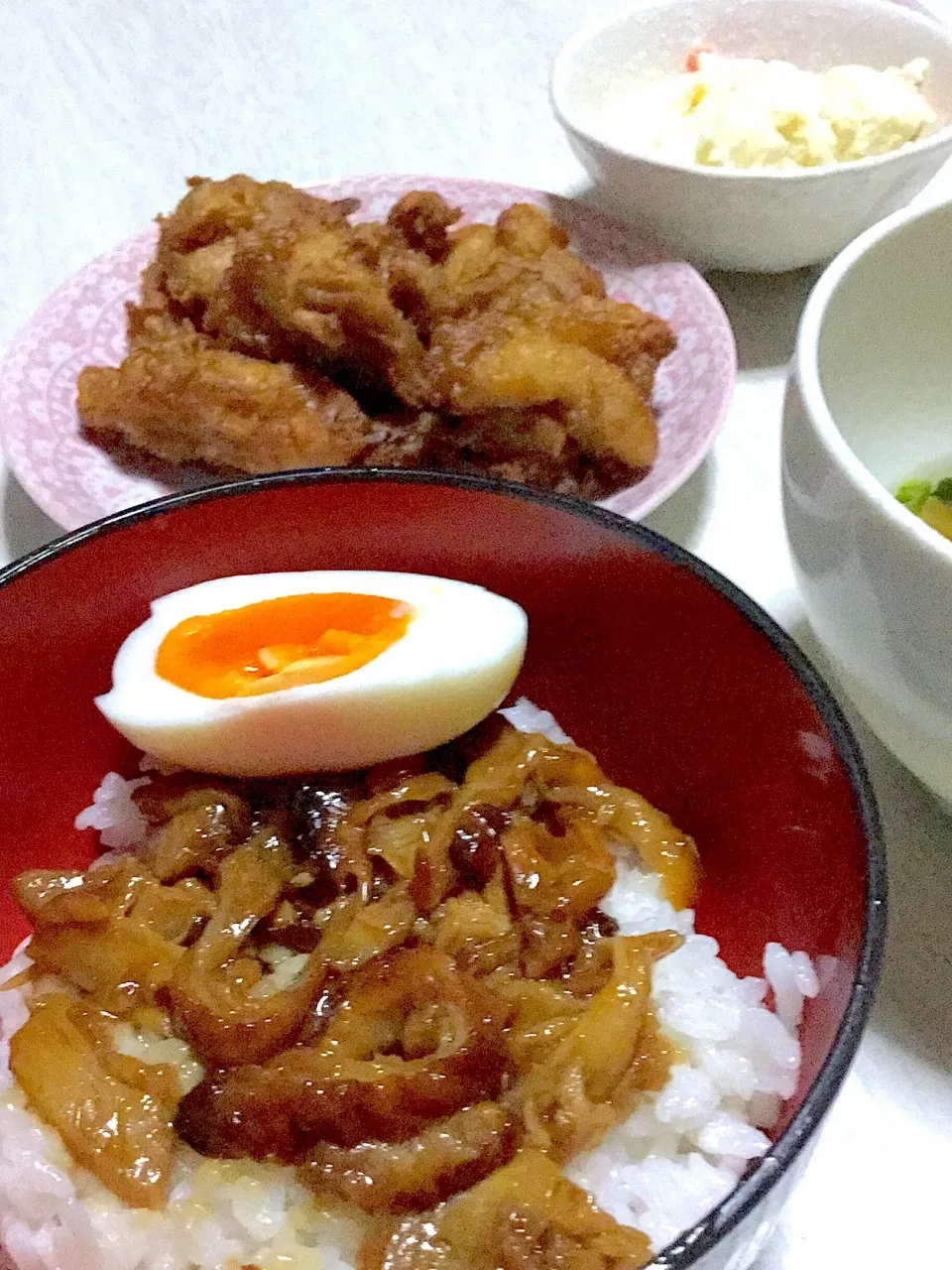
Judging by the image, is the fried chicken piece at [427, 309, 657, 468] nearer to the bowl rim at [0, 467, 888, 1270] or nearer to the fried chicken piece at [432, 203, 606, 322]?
the fried chicken piece at [432, 203, 606, 322]

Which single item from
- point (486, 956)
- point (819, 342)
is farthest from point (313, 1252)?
point (819, 342)

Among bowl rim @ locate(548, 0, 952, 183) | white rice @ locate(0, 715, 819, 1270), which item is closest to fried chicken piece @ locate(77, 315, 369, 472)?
bowl rim @ locate(548, 0, 952, 183)

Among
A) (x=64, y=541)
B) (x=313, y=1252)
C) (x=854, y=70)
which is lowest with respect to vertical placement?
(x=313, y=1252)

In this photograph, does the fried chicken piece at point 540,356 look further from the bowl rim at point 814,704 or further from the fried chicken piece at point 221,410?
the bowl rim at point 814,704

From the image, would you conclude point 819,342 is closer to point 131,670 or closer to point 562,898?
point 562,898

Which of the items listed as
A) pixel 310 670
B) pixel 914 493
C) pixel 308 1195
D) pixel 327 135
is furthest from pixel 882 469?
pixel 327 135

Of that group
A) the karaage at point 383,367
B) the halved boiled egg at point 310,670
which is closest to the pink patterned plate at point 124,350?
the karaage at point 383,367

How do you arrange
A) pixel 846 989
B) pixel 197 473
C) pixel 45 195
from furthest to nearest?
pixel 45 195
pixel 197 473
pixel 846 989

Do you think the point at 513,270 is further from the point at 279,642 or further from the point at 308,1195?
the point at 308,1195
